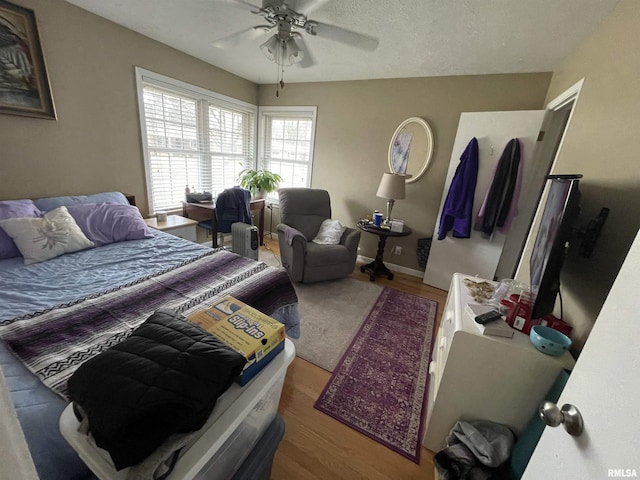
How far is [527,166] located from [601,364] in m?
2.60

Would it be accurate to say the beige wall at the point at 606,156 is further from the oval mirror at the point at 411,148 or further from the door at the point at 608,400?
the oval mirror at the point at 411,148

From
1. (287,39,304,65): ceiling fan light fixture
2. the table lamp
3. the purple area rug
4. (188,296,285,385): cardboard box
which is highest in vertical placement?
(287,39,304,65): ceiling fan light fixture

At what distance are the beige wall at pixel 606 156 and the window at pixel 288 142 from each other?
2837mm

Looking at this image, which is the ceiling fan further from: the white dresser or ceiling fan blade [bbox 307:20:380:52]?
the white dresser

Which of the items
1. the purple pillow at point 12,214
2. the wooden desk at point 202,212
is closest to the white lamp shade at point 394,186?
the wooden desk at point 202,212

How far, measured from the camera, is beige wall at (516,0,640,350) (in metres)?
1.03

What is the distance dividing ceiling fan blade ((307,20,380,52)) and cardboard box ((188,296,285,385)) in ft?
5.92

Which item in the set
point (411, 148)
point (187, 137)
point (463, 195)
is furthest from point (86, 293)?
point (411, 148)

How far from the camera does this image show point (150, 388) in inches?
20.1

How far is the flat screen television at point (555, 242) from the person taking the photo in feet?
3.20

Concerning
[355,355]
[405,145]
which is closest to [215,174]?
[405,145]

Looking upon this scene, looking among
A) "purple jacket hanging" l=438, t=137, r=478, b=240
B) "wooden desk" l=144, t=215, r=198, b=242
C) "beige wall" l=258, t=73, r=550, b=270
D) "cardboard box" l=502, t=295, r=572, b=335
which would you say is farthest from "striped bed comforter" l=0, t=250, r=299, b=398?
"beige wall" l=258, t=73, r=550, b=270

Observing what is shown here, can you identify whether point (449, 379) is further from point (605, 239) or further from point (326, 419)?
point (605, 239)

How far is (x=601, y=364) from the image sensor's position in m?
0.52
